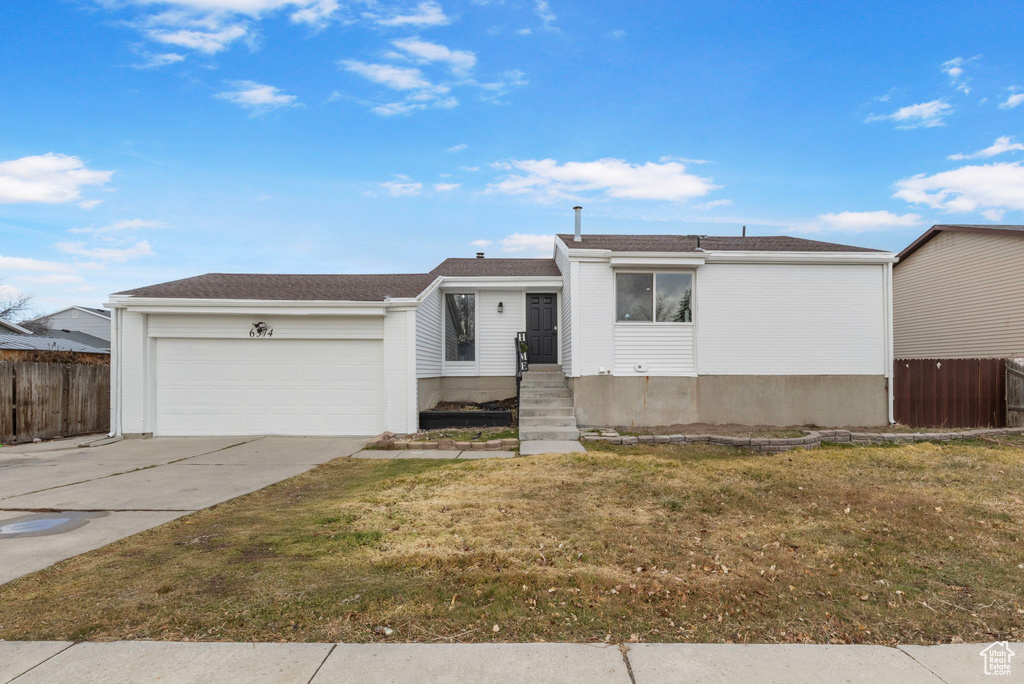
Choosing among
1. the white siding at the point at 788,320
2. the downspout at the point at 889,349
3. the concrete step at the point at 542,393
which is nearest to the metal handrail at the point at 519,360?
the concrete step at the point at 542,393

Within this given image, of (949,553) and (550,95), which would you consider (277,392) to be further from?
(949,553)

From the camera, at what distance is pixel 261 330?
11.6 metres

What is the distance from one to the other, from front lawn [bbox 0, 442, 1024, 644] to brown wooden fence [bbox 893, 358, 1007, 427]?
618 cm

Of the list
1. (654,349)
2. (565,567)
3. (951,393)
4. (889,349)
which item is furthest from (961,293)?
(565,567)

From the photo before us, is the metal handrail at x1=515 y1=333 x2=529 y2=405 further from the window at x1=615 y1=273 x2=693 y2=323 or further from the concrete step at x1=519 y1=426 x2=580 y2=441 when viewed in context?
the window at x1=615 y1=273 x2=693 y2=323

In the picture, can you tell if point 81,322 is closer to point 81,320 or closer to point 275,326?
point 81,320

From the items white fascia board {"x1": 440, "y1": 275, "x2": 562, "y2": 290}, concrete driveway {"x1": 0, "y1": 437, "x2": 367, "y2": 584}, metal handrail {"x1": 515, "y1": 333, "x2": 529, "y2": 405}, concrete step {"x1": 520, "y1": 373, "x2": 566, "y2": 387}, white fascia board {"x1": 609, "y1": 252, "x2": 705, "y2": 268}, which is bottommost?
concrete driveway {"x1": 0, "y1": 437, "x2": 367, "y2": 584}

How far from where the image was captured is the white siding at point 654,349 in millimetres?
11508

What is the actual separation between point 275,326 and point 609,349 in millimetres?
7140

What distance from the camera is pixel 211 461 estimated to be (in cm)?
864

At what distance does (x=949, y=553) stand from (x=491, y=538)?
3.54 m

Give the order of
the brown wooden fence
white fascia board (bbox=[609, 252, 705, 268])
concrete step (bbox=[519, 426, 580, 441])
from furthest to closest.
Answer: the brown wooden fence < white fascia board (bbox=[609, 252, 705, 268]) < concrete step (bbox=[519, 426, 580, 441])

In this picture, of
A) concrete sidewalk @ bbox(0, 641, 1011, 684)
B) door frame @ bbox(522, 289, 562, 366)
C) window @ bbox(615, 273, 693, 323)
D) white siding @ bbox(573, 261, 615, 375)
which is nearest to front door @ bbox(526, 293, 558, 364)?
door frame @ bbox(522, 289, 562, 366)

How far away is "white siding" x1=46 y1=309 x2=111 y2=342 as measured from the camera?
1262 inches
